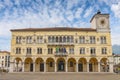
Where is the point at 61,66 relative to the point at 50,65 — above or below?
below

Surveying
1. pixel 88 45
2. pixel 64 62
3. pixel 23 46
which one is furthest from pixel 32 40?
pixel 88 45

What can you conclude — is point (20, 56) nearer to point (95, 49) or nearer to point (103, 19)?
point (95, 49)

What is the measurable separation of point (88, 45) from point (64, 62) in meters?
7.20

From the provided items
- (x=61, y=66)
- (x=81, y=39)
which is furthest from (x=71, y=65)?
(x=81, y=39)

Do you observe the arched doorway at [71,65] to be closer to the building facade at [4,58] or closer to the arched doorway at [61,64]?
the arched doorway at [61,64]

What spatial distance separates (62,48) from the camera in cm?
5059

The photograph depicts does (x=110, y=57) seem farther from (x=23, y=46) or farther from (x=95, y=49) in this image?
(x=23, y=46)

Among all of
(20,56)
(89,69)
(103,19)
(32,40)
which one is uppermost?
(103,19)

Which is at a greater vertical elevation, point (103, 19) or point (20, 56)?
point (103, 19)

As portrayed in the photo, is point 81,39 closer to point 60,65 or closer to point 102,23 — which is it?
point 102,23

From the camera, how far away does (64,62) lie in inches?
2030

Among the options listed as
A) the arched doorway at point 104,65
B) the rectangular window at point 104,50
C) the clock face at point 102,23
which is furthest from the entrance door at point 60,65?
the clock face at point 102,23

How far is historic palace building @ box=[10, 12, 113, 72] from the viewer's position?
165 ft

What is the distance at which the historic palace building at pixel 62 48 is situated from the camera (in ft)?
165
